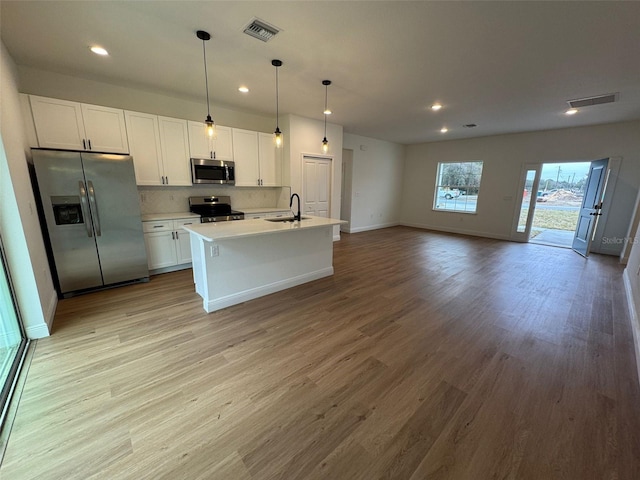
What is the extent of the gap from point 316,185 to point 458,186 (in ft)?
16.0

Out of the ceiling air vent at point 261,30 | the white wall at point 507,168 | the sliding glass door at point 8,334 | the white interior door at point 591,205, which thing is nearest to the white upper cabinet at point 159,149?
the sliding glass door at point 8,334

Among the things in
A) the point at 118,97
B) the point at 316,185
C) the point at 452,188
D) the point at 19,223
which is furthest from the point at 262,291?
the point at 452,188

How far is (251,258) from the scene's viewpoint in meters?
3.16

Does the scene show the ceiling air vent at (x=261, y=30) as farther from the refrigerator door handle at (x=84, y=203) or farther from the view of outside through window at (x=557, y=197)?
the view of outside through window at (x=557, y=197)

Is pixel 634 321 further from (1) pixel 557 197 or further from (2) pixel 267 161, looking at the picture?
(1) pixel 557 197

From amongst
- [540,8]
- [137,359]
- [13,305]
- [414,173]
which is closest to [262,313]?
[137,359]

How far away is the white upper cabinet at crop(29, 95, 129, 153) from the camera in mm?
3102

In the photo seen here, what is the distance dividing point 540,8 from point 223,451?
378cm

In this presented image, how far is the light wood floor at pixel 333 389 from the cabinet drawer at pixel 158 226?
93 centimetres

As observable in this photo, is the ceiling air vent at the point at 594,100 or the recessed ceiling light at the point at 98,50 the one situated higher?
the recessed ceiling light at the point at 98,50

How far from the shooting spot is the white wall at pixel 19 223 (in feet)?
7.08

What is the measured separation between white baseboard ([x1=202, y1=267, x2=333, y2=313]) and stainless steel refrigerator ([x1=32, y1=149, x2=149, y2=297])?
1.53m

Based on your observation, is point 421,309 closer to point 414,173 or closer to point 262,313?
point 262,313

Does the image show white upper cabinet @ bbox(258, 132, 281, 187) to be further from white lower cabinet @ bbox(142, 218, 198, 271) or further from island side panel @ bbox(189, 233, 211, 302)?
island side panel @ bbox(189, 233, 211, 302)
